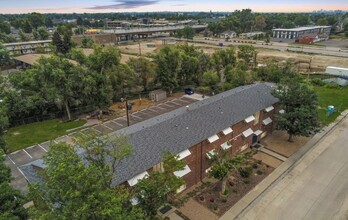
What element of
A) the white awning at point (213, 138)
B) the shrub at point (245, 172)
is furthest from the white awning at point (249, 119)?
the shrub at point (245, 172)

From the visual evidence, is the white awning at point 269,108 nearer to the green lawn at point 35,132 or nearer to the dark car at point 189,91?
the dark car at point 189,91

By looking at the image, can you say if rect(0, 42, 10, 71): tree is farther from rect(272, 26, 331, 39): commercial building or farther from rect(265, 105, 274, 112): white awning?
rect(272, 26, 331, 39): commercial building

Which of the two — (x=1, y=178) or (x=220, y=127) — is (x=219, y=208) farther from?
(x=1, y=178)

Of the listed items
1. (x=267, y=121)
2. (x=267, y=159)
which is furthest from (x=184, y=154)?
(x=267, y=121)

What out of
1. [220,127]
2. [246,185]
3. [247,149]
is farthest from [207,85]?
[246,185]

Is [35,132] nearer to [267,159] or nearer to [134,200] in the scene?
[134,200]

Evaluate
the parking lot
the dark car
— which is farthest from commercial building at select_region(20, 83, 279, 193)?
the dark car
